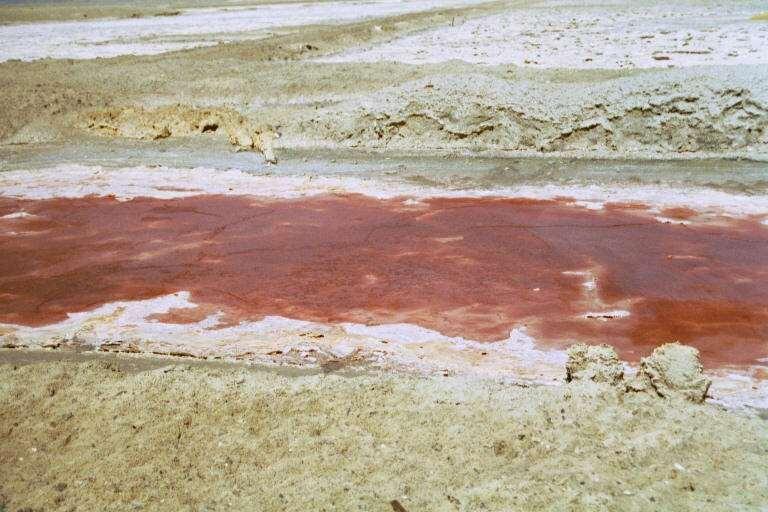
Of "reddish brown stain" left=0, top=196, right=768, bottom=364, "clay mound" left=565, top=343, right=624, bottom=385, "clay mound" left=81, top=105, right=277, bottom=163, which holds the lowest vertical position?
"reddish brown stain" left=0, top=196, right=768, bottom=364

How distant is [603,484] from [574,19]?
2429 cm

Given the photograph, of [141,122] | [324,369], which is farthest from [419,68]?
[324,369]

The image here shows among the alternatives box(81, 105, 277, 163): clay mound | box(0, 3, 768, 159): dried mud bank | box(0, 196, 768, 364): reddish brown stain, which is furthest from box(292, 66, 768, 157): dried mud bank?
box(0, 196, 768, 364): reddish brown stain

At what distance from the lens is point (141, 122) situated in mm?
13188

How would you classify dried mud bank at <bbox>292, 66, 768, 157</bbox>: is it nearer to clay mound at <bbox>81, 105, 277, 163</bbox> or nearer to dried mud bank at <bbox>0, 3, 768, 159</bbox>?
dried mud bank at <bbox>0, 3, 768, 159</bbox>

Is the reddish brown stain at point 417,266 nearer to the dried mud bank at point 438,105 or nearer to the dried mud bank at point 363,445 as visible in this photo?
the dried mud bank at point 363,445

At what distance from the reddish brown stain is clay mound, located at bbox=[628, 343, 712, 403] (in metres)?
0.79

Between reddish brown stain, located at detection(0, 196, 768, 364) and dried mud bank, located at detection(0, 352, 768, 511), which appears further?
reddish brown stain, located at detection(0, 196, 768, 364)

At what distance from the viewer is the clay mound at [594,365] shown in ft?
16.1

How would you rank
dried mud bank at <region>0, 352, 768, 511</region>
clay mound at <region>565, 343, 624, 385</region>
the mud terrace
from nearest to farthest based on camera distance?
dried mud bank at <region>0, 352, 768, 511</region> < the mud terrace < clay mound at <region>565, 343, 624, 385</region>

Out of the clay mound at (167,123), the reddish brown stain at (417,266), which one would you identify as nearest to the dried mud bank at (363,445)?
the reddish brown stain at (417,266)

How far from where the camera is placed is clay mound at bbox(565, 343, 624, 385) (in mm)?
4902

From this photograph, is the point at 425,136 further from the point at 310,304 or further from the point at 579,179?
the point at 310,304

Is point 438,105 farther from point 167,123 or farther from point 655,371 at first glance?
point 655,371
